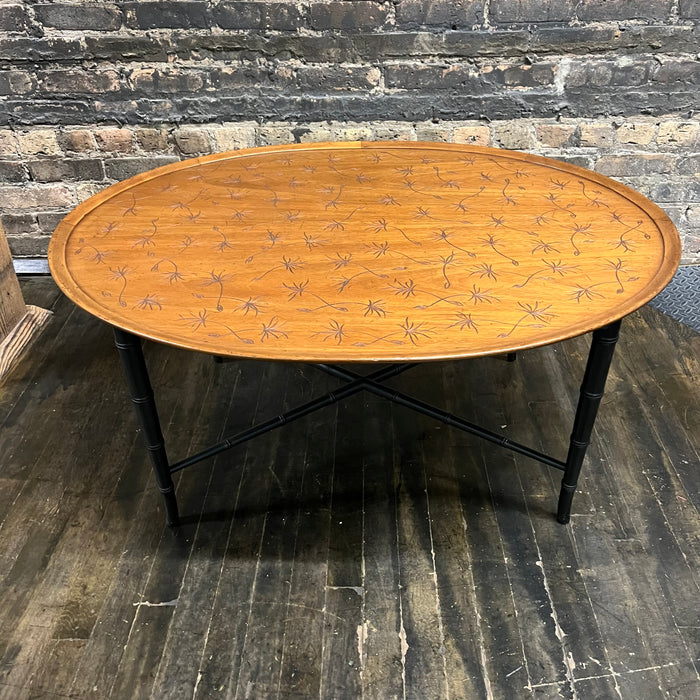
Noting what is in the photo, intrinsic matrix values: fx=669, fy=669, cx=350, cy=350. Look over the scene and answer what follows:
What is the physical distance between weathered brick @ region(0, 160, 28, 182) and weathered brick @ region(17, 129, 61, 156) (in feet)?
A: 0.22

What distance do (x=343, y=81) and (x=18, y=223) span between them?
1.47m

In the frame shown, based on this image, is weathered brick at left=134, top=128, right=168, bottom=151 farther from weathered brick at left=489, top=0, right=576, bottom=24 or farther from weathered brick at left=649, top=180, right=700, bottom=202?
weathered brick at left=649, top=180, right=700, bottom=202

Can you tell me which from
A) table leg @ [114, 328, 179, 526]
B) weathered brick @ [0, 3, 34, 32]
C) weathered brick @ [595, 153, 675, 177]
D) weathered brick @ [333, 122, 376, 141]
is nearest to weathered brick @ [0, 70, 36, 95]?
weathered brick @ [0, 3, 34, 32]

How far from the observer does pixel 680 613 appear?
5.06 feet

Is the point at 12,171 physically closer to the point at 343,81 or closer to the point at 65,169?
the point at 65,169

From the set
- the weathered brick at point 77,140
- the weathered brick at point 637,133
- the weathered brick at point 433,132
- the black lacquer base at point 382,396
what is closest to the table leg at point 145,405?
the black lacquer base at point 382,396

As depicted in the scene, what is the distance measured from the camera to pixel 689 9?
2.29 metres

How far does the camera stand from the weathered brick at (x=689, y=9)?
7.48 feet

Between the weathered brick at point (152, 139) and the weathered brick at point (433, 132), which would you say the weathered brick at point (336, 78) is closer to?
the weathered brick at point (433, 132)

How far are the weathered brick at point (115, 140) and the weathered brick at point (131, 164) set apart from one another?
4 centimetres

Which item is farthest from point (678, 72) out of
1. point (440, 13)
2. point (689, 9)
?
point (440, 13)

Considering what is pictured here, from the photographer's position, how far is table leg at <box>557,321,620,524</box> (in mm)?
1459

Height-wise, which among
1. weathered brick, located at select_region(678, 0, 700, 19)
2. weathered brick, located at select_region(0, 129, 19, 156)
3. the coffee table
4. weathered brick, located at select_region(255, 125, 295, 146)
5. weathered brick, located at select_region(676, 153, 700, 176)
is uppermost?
weathered brick, located at select_region(678, 0, 700, 19)

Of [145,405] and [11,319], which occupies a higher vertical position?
[145,405]
